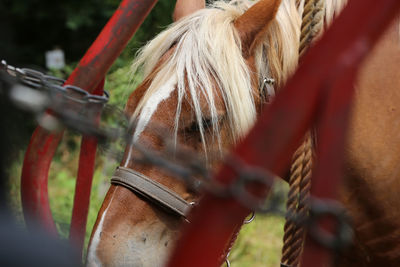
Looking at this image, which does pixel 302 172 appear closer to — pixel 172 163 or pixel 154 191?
pixel 154 191

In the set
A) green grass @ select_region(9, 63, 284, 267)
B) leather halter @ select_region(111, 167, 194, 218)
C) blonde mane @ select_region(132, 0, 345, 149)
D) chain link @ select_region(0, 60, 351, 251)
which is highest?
blonde mane @ select_region(132, 0, 345, 149)

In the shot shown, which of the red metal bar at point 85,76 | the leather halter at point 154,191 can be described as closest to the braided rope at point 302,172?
the leather halter at point 154,191

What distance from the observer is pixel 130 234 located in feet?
5.19

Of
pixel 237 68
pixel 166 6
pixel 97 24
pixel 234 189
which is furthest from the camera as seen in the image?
pixel 97 24

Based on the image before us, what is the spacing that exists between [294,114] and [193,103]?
0.98m

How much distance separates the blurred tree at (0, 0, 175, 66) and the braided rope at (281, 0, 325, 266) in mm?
3257

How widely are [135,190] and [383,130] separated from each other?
0.74 meters

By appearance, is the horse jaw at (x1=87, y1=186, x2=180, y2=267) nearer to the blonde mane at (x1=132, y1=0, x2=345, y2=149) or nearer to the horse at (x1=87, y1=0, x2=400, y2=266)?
the horse at (x1=87, y1=0, x2=400, y2=266)

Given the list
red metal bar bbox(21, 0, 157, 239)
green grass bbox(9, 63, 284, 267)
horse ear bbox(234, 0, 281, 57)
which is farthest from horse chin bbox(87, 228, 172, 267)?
green grass bbox(9, 63, 284, 267)

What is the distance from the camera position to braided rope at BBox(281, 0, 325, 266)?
58.8 inches

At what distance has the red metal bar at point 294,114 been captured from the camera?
0.68m

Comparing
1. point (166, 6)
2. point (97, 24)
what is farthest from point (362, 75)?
point (97, 24)

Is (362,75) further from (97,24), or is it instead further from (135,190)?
(97,24)

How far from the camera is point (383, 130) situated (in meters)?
1.64
